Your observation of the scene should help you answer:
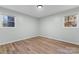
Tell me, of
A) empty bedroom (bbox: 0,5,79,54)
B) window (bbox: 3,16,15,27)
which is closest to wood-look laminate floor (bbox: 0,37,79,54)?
empty bedroom (bbox: 0,5,79,54)

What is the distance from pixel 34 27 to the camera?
252 cm

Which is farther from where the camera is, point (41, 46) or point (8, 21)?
point (41, 46)

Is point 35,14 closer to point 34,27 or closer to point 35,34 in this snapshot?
point 34,27

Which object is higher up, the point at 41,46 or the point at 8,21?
the point at 8,21

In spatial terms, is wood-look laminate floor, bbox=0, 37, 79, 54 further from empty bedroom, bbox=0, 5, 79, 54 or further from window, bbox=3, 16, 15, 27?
window, bbox=3, 16, 15, 27

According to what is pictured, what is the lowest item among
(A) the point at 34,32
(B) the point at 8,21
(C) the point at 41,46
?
(C) the point at 41,46

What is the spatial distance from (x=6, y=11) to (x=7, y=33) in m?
0.67

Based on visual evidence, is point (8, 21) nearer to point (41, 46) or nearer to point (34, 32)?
point (34, 32)

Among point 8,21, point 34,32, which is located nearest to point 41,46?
point 34,32

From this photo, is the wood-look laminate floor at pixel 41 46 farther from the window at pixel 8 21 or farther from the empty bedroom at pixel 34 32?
the window at pixel 8 21

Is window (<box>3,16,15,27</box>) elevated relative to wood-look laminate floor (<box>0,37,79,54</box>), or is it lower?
elevated

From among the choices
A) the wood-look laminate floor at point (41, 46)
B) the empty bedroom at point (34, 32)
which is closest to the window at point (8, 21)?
the empty bedroom at point (34, 32)
